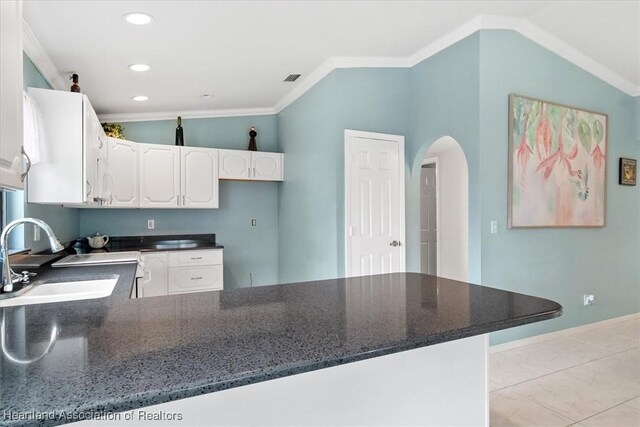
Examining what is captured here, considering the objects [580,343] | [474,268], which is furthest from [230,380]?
[580,343]

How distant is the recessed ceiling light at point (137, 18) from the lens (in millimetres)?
2537

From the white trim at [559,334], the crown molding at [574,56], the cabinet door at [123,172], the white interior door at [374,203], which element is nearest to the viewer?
the white trim at [559,334]

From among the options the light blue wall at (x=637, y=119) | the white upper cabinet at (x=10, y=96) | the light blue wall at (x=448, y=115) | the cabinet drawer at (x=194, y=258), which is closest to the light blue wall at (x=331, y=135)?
the light blue wall at (x=448, y=115)

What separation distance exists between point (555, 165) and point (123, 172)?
4411 mm

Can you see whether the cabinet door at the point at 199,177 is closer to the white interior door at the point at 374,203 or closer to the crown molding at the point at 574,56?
the white interior door at the point at 374,203

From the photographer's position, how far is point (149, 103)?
438 centimetres

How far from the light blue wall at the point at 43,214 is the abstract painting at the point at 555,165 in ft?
12.2

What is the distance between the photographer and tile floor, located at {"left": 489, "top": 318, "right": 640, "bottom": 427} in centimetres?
228

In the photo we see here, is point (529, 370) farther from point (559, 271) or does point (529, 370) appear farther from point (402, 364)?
point (402, 364)

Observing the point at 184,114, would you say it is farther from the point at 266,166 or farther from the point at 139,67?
the point at 139,67

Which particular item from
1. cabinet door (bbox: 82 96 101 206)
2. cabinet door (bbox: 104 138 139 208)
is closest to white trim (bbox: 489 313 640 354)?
cabinet door (bbox: 82 96 101 206)

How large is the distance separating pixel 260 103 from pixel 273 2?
7.82 feet

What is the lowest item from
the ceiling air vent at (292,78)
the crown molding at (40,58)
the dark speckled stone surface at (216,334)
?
the dark speckled stone surface at (216,334)

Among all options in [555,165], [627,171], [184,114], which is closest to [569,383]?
[555,165]
